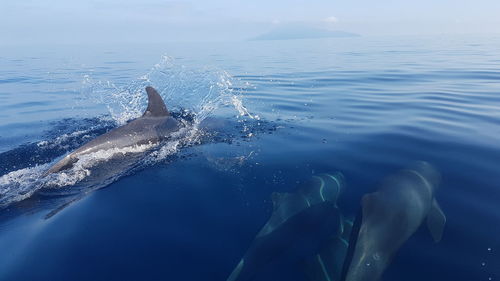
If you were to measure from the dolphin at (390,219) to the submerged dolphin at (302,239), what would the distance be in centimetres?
31

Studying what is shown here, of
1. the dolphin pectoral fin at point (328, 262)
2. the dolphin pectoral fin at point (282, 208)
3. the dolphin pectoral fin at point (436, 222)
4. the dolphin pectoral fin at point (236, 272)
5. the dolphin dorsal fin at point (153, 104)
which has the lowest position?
the dolphin pectoral fin at point (328, 262)

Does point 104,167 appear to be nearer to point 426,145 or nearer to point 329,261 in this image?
point 329,261

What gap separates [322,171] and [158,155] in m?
3.92

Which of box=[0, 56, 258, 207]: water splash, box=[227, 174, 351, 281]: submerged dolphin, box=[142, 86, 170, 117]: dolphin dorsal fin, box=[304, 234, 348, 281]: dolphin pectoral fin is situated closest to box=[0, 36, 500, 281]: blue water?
box=[0, 56, 258, 207]: water splash

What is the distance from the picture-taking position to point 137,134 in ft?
33.7

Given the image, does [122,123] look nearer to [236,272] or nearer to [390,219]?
[236,272]

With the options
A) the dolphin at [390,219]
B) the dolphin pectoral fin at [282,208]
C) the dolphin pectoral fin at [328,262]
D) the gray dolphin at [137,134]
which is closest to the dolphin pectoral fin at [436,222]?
the dolphin at [390,219]

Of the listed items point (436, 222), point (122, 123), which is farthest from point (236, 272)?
point (122, 123)

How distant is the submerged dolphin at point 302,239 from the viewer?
4879 mm

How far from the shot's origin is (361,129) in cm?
1036

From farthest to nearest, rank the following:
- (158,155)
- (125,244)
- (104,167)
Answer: (158,155), (104,167), (125,244)

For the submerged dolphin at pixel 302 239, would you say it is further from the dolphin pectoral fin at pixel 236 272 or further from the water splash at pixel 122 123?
the water splash at pixel 122 123

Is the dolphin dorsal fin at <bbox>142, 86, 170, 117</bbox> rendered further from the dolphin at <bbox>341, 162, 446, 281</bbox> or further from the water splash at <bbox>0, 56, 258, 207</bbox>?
the dolphin at <bbox>341, 162, 446, 281</bbox>

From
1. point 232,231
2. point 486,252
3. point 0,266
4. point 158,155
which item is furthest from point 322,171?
point 0,266
